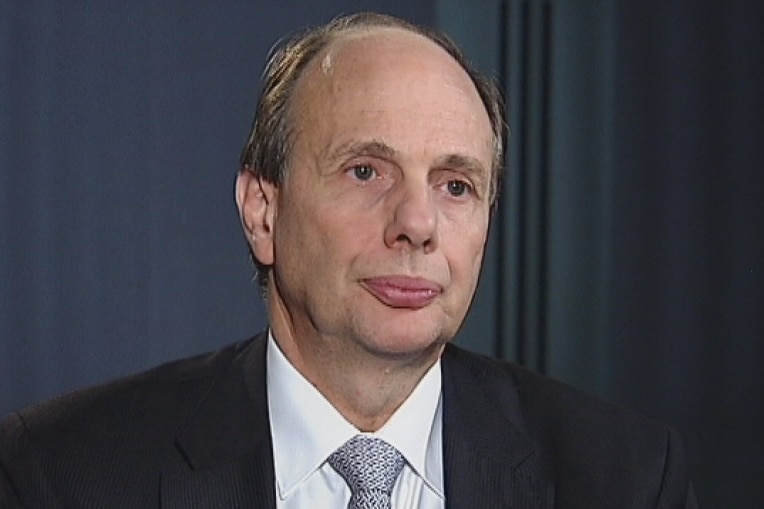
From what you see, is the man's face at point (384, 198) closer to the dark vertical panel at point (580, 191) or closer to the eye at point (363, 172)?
the eye at point (363, 172)

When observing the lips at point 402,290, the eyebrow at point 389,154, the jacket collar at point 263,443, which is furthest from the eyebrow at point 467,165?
the jacket collar at point 263,443

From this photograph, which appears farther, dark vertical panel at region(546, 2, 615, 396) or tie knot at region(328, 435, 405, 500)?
dark vertical panel at region(546, 2, 615, 396)

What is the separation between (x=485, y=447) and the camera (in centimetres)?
147

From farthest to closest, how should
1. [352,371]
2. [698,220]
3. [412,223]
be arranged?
A: [698,220] < [352,371] < [412,223]

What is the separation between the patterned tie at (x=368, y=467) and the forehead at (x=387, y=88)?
32 cm

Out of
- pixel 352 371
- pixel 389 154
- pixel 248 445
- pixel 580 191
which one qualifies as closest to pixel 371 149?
pixel 389 154

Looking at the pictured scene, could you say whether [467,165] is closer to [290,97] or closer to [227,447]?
[290,97]

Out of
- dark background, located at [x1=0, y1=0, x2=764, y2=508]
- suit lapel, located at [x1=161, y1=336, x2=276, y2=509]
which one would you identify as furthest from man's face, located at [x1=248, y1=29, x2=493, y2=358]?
dark background, located at [x1=0, y1=0, x2=764, y2=508]

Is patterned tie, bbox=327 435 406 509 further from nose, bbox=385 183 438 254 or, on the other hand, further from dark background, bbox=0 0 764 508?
dark background, bbox=0 0 764 508

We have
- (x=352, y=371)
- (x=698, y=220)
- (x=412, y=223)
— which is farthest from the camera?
(x=698, y=220)

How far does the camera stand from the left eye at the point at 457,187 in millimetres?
1352

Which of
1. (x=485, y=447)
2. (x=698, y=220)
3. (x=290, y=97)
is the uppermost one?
(x=290, y=97)

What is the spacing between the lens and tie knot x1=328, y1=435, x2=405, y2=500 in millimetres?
1383

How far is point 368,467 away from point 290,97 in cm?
38
